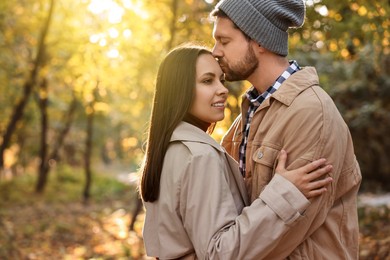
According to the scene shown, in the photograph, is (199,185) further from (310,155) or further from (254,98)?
(254,98)

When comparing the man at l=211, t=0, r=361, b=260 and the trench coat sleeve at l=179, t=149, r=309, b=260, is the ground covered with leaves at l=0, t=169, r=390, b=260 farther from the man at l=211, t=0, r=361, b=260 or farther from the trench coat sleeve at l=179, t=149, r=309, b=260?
the trench coat sleeve at l=179, t=149, r=309, b=260

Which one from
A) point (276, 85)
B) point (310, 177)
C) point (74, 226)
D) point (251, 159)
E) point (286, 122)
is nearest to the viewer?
point (310, 177)

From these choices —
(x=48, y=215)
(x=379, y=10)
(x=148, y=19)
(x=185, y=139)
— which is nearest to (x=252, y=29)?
(x=185, y=139)

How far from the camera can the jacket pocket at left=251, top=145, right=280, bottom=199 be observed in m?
2.78

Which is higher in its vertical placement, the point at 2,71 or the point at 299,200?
the point at 299,200

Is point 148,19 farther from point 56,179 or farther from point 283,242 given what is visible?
point 56,179

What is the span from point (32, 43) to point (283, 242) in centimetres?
1577

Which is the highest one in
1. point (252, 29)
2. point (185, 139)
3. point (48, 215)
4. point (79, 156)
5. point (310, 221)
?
point (252, 29)

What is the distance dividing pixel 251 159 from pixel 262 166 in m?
0.10

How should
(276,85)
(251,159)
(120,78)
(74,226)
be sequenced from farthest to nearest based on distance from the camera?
(120,78), (74,226), (276,85), (251,159)

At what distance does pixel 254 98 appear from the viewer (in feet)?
10.6

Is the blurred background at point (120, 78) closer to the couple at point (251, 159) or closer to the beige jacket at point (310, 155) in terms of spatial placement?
the couple at point (251, 159)

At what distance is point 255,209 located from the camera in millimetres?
2627

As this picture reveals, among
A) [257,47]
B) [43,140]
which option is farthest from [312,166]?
[43,140]
